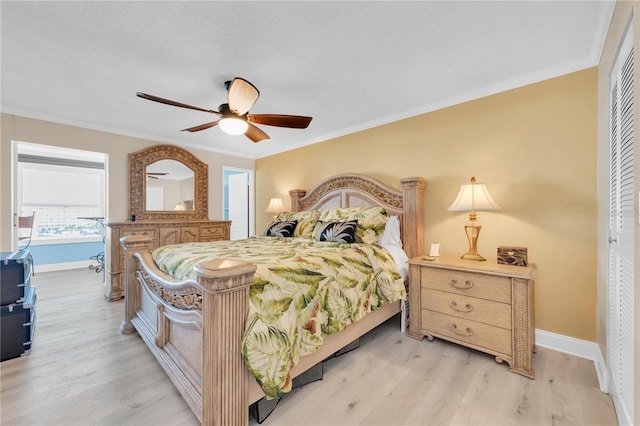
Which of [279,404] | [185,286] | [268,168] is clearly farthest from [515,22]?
[268,168]

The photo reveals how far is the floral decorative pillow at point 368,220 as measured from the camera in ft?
9.19

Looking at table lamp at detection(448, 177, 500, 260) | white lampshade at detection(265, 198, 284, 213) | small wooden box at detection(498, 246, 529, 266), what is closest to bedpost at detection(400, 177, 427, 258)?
table lamp at detection(448, 177, 500, 260)

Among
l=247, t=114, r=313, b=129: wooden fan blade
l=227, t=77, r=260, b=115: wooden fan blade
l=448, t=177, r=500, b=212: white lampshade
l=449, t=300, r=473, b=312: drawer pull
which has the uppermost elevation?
l=227, t=77, r=260, b=115: wooden fan blade

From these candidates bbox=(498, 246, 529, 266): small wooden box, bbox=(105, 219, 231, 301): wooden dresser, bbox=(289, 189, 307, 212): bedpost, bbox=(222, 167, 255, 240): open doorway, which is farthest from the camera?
bbox=(222, 167, 255, 240): open doorway

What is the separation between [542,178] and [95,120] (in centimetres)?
522

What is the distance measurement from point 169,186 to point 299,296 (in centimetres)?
383

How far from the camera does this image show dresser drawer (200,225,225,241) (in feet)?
14.8

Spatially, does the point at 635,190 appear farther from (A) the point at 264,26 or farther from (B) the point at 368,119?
(B) the point at 368,119

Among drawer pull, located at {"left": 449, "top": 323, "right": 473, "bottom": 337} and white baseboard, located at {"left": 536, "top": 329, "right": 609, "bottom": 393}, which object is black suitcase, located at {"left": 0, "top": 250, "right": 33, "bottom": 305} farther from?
white baseboard, located at {"left": 536, "top": 329, "right": 609, "bottom": 393}

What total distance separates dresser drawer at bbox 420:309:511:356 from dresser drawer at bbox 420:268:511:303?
22 centimetres

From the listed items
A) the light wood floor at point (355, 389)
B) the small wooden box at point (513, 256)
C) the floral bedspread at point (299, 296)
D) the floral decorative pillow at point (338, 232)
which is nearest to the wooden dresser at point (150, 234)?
the light wood floor at point (355, 389)

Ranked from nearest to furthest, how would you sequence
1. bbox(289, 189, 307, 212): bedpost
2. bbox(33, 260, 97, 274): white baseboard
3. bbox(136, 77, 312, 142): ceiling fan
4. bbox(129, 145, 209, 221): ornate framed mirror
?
bbox(136, 77, 312, 142): ceiling fan < bbox(129, 145, 209, 221): ornate framed mirror < bbox(289, 189, 307, 212): bedpost < bbox(33, 260, 97, 274): white baseboard

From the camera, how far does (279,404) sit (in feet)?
5.16

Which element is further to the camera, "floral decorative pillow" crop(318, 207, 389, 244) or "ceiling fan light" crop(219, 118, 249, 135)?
"floral decorative pillow" crop(318, 207, 389, 244)
